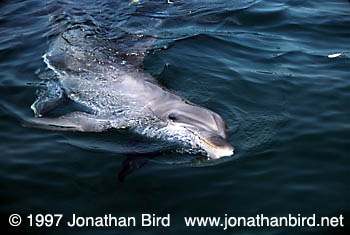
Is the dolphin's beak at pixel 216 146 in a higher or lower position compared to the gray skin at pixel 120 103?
lower

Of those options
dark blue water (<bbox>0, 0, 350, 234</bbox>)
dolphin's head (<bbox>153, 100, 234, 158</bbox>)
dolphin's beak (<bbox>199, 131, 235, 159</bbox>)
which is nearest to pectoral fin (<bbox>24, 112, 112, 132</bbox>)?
dark blue water (<bbox>0, 0, 350, 234</bbox>)

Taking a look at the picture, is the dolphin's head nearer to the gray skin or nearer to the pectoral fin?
the gray skin

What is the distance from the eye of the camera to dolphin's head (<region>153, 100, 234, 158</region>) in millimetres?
6980

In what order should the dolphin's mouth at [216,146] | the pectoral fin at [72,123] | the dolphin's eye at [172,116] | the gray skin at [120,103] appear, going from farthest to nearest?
the pectoral fin at [72,123], the dolphin's eye at [172,116], the gray skin at [120,103], the dolphin's mouth at [216,146]

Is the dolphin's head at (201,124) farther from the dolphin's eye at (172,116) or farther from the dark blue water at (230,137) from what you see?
the dark blue water at (230,137)

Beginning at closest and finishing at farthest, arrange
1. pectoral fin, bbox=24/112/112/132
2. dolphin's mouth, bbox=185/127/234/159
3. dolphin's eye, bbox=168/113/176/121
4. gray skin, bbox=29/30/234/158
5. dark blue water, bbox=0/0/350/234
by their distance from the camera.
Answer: dark blue water, bbox=0/0/350/234
dolphin's mouth, bbox=185/127/234/159
gray skin, bbox=29/30/234/158
dolphin's eye, bbox=168/113/176/121
pectoral fin, bbox=24/112/112/132

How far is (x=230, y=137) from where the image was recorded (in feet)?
24.6

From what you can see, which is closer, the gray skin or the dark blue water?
the dark blue water

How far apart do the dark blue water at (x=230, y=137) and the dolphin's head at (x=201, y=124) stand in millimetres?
255

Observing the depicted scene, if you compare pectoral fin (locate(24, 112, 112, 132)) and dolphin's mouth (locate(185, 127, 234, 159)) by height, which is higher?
pectoral fin (locate(24, 112, 112, 132))

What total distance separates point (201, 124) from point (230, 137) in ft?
1.93

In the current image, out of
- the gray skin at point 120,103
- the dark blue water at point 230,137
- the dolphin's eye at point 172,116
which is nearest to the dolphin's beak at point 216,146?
the gray skin at point 120,103

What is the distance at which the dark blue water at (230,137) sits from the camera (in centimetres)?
619

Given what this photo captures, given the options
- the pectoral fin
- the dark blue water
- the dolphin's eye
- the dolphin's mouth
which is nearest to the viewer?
the dark blue water
